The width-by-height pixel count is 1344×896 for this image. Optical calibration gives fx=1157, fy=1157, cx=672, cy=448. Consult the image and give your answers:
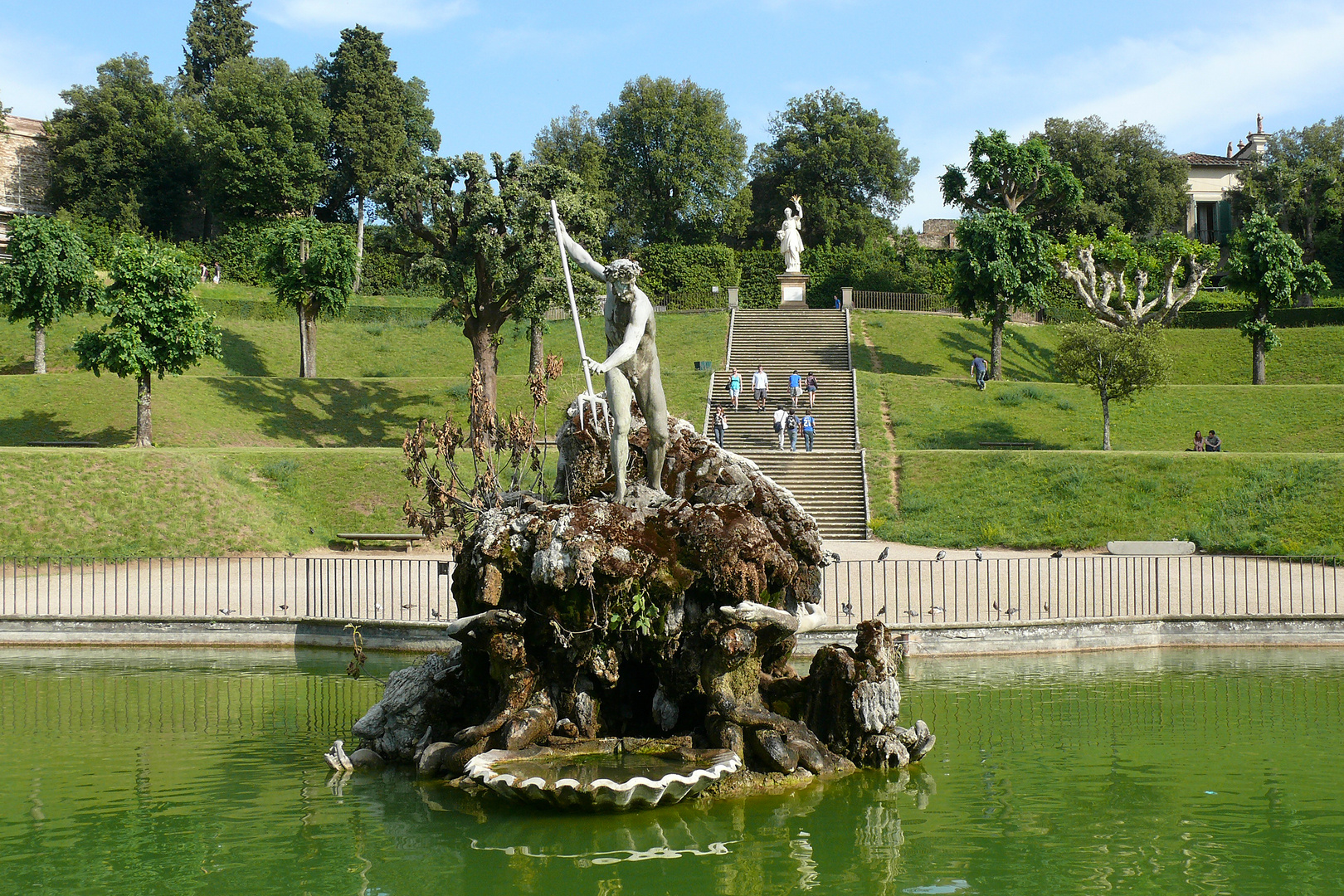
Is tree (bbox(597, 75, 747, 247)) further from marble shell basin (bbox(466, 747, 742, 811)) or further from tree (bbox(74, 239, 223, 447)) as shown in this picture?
marble shell basin (bbox(466, 747, 742, 811))

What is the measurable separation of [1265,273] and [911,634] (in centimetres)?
3592

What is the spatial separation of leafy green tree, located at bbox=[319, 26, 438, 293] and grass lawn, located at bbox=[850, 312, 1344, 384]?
3013 centimetres

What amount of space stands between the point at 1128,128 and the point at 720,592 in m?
67.2

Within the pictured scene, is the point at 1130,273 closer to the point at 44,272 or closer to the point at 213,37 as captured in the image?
the point at 44,272

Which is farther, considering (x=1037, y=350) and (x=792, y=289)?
(x=792, y=289)

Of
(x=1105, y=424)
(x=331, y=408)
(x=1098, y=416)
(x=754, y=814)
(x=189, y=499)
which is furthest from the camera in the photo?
(x=331, y=408)

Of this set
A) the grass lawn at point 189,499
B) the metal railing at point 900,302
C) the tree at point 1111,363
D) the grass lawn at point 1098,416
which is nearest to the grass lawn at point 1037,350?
the metal railing at point 900,302

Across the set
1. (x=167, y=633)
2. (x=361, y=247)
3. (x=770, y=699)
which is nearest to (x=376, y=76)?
(x=361, y=247)

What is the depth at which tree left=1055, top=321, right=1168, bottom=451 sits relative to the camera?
1465 inches

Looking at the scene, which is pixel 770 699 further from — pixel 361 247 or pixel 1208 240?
pixel 1208 240

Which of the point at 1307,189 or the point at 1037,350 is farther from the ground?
the point at 1307,189

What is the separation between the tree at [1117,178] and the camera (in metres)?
68.0

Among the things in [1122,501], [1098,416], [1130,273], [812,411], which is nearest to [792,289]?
[812,411]

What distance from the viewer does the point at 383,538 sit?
94.3 feet
